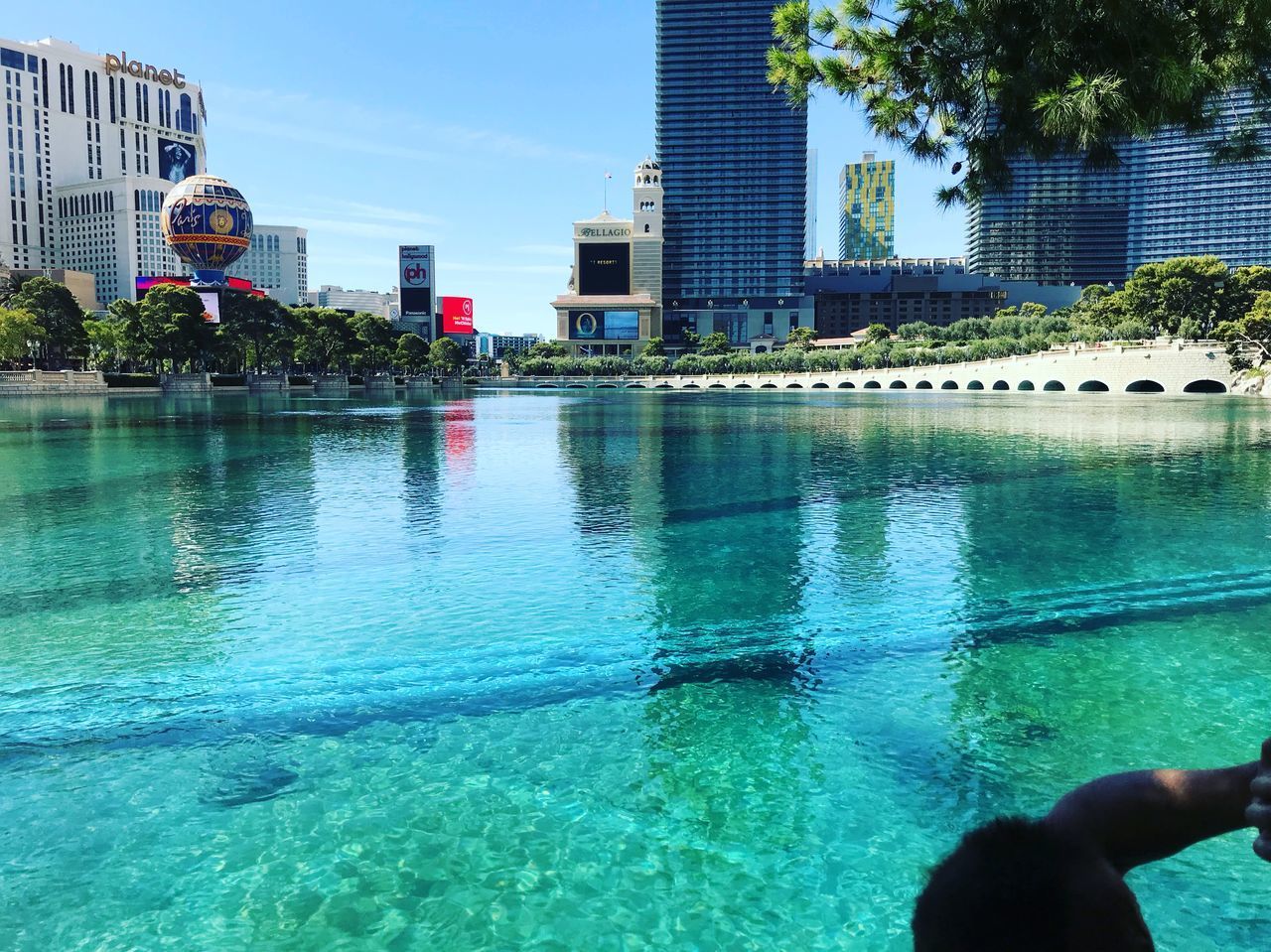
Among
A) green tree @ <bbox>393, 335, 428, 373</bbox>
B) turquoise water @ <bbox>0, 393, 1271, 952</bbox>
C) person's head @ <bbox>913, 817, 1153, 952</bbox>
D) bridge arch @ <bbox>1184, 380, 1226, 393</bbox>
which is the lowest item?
turquoise water @ <bbox>0, 393, 1271, 952</bbox>

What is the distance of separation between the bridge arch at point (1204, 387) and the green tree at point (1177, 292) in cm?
2579

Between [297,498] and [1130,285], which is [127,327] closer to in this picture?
[297,498]

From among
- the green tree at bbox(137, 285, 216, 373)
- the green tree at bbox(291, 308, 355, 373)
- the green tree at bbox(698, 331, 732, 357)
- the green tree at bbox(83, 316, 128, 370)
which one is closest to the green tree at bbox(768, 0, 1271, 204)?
the green tree at bbox(137, 285, 216, 373)

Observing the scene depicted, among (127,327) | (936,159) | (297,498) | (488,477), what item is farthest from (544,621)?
(127,327)

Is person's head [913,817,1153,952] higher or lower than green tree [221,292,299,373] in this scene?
lower

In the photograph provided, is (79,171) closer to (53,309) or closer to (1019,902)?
(53,309)

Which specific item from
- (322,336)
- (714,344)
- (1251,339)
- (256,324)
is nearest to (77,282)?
(322,336)

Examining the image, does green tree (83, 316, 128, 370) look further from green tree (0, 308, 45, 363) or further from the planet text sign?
the planet text sign

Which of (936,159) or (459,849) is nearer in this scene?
(459,849)

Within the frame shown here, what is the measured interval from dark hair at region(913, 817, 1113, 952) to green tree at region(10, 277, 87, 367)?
101585 mm

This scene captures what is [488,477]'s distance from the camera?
78.1 feet

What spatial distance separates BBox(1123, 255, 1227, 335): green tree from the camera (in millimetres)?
105625

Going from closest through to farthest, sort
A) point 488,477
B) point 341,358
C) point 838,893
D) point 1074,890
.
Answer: point 1074,890 → point 838,893 → point 488,477 → point 341,358

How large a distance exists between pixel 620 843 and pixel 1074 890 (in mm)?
4688
